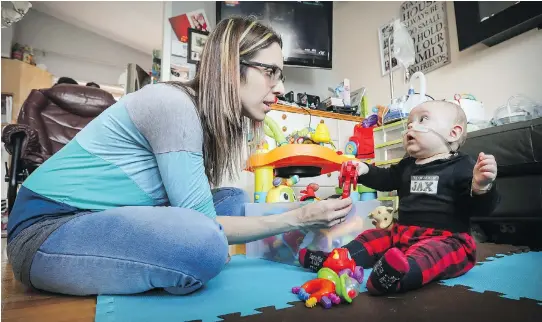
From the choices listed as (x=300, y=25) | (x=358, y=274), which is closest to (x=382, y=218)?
(x=358, y=274)

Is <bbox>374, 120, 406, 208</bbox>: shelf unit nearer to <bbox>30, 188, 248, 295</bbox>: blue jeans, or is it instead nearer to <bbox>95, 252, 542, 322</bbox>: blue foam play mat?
<bbox>95, 252, 542, 322</bbox>: blue foam play mat

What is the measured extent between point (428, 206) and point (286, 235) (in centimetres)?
40

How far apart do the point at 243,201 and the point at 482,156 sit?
692 millimetres

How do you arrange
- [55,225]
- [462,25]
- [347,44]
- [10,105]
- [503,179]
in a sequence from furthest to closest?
1. [10,105]
2. [347,44]
3. [462,25]
4. [503,179]
5. [55,225]

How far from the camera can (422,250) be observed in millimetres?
751

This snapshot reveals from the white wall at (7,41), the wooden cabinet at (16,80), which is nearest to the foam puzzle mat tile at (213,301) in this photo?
the wooden cabinet at (16,80)

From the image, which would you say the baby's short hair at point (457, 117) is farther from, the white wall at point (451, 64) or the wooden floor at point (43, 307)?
the wooden floor at point (43, 307)

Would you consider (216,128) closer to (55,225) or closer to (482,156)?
(55,225)

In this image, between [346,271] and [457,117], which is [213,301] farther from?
[457,117]

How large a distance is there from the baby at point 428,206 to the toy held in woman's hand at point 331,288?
6 centimetres

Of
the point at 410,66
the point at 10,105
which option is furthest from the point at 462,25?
the point at 10,105

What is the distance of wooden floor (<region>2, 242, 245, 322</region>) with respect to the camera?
549 mm

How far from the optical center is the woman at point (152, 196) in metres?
0.61

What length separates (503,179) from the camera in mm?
1318
